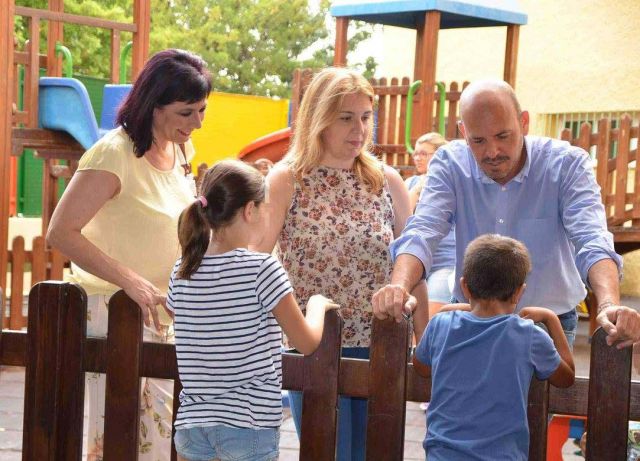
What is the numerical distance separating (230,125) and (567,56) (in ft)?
24.0

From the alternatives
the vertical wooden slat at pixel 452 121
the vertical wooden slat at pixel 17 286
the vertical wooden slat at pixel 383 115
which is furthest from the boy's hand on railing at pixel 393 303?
the vertical wooden slat at pixel 383 115

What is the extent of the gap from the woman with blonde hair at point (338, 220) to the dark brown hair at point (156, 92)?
394mm

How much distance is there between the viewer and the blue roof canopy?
41.5 feet

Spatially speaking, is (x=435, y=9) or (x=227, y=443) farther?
(x=435, y=9)

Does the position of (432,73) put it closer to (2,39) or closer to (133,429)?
(2,39)

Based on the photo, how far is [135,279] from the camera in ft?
10.5

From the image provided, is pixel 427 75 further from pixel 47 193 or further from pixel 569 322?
pixel 569 322

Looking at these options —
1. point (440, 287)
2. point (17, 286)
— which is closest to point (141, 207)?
point (440, 287)

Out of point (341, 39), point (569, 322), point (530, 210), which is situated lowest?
point (569, 322)

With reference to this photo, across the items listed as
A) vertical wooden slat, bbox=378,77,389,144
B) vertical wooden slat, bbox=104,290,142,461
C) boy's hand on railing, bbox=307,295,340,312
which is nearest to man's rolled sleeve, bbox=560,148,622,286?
boy's hand on railing, bbox=307,295,340,312

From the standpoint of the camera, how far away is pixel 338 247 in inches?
134

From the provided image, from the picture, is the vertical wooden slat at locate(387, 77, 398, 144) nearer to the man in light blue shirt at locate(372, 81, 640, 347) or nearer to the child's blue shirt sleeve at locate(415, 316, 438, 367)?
the man in light blue shirt at locate(372, 81, 640, 347)

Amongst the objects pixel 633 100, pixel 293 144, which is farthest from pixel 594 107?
pixel 293 144

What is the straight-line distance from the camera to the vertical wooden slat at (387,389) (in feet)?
9.82
